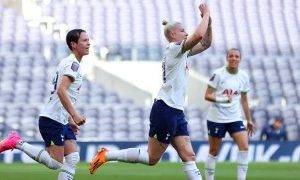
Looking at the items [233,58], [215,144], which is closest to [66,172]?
[215,144]

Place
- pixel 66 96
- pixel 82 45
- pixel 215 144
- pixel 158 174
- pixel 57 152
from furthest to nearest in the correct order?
1. pixel 158 174
2. pixel 215 144
3. pixel 57 152
4. pixel 82 45
5. pixel 66 96

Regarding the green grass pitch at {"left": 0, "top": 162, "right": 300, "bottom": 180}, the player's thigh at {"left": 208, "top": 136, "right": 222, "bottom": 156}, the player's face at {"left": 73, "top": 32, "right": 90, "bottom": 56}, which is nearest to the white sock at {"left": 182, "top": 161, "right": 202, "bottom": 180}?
the player's face at {"left": 73, "top": 32, "right": 90, "bottom": 56}

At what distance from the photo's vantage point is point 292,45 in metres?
35.0

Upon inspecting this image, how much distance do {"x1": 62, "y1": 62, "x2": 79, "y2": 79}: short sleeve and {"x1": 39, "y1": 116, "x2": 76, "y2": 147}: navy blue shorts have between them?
832 mm

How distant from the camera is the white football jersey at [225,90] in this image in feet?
45.4

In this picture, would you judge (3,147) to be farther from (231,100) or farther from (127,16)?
(127,16)

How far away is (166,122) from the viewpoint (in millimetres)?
10188

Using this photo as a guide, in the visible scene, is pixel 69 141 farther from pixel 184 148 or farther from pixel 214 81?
pixel 214 81

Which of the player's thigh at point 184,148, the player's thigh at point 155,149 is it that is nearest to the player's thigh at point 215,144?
the player's thigh at point 155,149

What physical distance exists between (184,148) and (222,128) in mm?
3564

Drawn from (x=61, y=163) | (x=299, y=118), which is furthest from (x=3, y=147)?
(x=299, y=118)

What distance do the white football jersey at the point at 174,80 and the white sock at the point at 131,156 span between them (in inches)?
29.2

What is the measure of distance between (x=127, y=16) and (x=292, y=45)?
6157 mm

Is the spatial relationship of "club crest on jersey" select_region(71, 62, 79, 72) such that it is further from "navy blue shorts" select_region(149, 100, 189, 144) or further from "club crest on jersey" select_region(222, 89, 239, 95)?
"club crest on jersey" select_region(222, 89, 239, 95)
